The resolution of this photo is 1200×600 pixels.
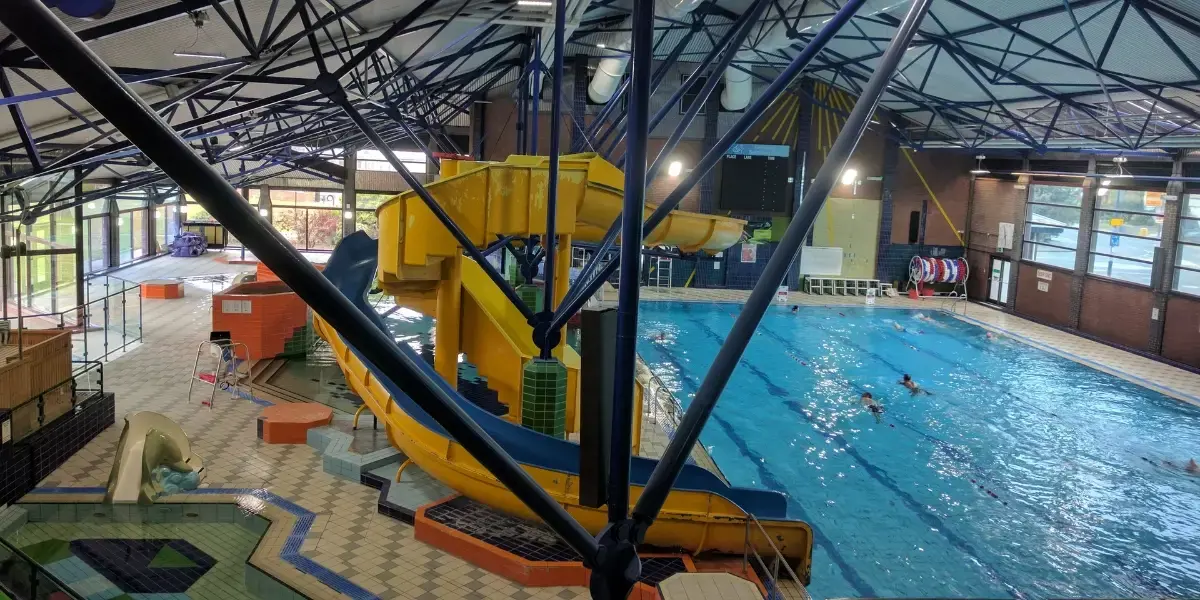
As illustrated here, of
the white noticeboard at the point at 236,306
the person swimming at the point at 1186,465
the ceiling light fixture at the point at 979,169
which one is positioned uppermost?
the ceiling light fixture at the point at 979,169

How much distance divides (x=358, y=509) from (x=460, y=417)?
5.85m

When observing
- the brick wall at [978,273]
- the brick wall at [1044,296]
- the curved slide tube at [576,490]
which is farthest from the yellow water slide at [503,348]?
the brick wall at [978,273]

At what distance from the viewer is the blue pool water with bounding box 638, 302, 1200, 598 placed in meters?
8.54

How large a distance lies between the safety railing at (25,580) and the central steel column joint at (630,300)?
3.86m

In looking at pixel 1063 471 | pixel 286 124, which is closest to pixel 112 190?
pixel 286 124

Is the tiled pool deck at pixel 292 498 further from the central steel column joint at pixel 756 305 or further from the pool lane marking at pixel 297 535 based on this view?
the central steel column joint at pixel 756 305

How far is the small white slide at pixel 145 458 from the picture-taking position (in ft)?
26.0

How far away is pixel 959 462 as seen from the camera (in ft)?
38.2

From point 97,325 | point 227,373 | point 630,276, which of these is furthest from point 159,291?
point 630,276

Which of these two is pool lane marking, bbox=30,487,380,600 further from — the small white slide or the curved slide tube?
the curved slide tube

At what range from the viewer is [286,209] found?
100 feet

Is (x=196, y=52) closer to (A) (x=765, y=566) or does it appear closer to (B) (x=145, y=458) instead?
(B) (x=145, y=458)

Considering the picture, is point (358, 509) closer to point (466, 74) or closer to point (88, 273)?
point (466, 74)

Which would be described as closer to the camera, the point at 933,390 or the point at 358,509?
the point at 358,509
